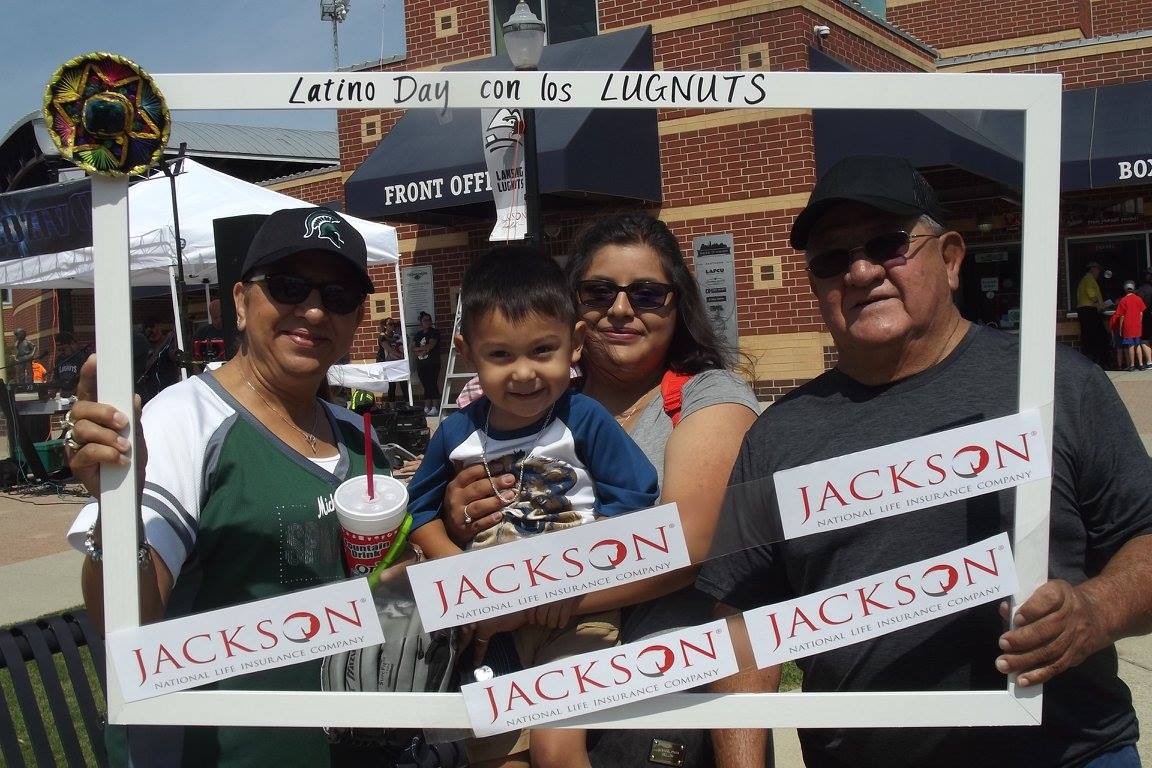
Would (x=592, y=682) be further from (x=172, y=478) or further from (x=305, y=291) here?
(x=305, y=291)

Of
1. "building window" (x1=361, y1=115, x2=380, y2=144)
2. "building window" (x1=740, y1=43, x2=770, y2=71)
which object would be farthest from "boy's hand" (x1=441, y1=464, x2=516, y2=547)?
"building window" (x1=740, y1=43, x2=770, y2=71)

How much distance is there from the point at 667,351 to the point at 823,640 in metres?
0.91

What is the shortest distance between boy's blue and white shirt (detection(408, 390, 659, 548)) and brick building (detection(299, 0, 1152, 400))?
931mm

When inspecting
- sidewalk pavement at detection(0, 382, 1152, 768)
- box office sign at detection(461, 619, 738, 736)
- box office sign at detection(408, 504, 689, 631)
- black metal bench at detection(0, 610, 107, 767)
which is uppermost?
box office sign at detection(408, 504, 689, 631)

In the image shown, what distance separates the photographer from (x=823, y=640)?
6.08ft

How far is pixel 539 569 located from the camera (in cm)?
181

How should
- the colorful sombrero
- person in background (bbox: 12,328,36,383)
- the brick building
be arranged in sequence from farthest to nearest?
person in background (bbox: 12,328,36,383) → the brick building → the colorful sombrero

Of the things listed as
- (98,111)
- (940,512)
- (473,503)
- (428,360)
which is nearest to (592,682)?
(473,503)

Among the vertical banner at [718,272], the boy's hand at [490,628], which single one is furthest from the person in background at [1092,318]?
the boy's hand at [490,628]

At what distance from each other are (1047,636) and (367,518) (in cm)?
133

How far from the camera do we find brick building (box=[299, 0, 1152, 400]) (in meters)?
3.97

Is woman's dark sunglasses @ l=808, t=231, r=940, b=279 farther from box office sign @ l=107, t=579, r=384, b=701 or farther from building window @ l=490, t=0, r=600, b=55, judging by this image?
building window @ l=490, t=0, r=600, b=55

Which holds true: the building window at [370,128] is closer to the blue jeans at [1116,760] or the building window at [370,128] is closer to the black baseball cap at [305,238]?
the black baseball cap at [305,238]

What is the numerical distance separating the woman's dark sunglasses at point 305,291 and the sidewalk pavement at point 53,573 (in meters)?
2.68
